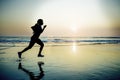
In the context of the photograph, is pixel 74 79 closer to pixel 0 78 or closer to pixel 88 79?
pixel 88 79

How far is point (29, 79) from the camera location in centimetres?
589

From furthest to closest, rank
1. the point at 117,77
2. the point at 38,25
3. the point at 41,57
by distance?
the point at 41,57 → the point at 38,25 → the point at 117,77

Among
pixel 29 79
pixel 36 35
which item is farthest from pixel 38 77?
pixel 36 35

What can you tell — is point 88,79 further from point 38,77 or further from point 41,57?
point 41,57

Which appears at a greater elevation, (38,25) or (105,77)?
(38,25)

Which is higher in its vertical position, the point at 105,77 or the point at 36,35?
the point at 36,35

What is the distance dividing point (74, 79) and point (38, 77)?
1.05 m

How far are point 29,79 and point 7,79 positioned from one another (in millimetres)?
615

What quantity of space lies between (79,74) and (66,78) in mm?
745

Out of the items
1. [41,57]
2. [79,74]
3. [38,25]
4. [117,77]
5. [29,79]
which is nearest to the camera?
[29,79]

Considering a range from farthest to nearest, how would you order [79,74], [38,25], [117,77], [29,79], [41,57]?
[41,57] < [38,25] < [79,74] < [117,77] < [29,79]

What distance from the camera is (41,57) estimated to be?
38.4ft

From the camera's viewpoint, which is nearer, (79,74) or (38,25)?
(79,74)

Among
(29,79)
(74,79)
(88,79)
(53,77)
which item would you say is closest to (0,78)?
(29,79)
